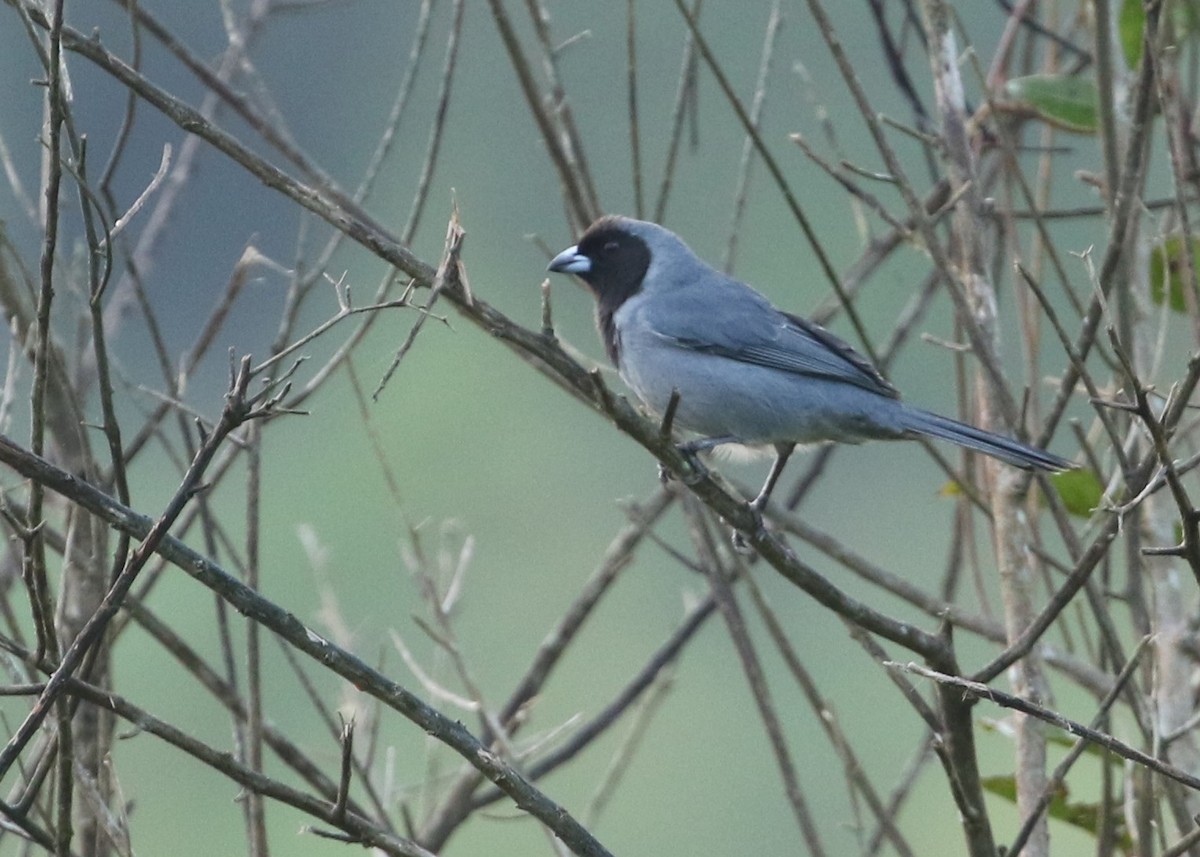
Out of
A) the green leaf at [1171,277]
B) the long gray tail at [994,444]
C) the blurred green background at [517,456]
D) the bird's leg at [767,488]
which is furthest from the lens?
the blurred green background at [517,456]

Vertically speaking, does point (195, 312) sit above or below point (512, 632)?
above

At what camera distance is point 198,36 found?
18.1 m

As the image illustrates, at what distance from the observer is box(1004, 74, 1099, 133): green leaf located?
12.4ft

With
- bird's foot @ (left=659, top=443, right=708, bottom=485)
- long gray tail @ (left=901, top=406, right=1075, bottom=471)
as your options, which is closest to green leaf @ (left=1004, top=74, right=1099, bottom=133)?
long gray tail @ (left=901, top=406, right=1075, bottom=471)

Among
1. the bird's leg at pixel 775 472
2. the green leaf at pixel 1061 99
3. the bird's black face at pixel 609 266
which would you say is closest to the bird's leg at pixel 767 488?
the bird's leg at pixel 775 472

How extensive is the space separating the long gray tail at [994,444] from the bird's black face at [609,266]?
4.48ft

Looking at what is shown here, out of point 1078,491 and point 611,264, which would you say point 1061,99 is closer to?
point 1078,491

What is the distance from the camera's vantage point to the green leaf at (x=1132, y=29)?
149 inches

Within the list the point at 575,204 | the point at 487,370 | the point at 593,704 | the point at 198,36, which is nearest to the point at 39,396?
the point at 575,204

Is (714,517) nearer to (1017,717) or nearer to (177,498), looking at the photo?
(1017,717)

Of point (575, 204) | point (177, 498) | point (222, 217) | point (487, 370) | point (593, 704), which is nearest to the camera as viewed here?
point (177, 498)

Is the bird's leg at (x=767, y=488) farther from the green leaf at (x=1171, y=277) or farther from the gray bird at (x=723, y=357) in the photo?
the green leaf at (x=1171, y=277)

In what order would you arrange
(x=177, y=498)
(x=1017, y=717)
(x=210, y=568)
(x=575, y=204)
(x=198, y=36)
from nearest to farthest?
(x=177, y=498)
(x=210, y=568)
(x=1017, y=717)
(x=575, y=204)
(x=198, y=36)

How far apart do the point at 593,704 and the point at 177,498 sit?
15.2 metres
